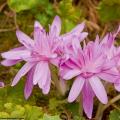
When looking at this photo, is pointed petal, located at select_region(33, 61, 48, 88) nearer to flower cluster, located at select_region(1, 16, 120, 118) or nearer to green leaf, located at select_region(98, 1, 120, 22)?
flower cluster, located at select_region(1, 16, 120, 118)

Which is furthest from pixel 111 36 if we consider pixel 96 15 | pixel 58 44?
pixel 96 15

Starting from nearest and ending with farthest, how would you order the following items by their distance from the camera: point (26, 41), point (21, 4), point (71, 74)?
1. point (71, 74)
2. point (26, 41)
3. point (21, 4)

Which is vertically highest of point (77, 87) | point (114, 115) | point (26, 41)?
point (26, 41)

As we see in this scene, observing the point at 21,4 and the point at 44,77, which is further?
the point at 21,4

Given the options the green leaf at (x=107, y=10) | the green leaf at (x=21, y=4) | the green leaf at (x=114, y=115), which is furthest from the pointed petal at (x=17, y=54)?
the green leaf at (x=107, y=10)

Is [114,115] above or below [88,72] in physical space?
below

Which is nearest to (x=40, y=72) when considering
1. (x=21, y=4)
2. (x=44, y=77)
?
(x=44, y=77)

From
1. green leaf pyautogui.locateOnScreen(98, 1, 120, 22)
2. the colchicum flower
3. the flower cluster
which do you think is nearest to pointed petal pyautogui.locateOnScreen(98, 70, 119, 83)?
the flower cluster

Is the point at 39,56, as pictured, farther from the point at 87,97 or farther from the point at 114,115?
the point at 114,115
